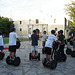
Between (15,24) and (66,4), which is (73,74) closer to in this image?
(66,4)

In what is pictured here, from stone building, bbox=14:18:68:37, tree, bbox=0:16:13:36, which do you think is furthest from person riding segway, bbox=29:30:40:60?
tree, bbox=0:16:13:36

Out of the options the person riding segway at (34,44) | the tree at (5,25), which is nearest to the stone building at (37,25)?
the tree at (5,25)

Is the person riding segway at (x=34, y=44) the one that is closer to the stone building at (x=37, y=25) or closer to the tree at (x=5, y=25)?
the stone building at (x=37, y=25)

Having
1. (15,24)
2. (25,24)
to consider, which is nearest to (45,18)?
(25,24)

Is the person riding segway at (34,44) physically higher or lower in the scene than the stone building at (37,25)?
lower

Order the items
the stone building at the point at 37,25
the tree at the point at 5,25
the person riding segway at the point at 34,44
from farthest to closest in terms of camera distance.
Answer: the tree at the point at 5,25
the stone building at the point at 37,25
the person riding segway at the point at 34,44

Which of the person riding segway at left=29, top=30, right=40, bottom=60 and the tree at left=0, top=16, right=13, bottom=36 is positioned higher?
the tree at left=0, top=16, right=13, bottom=36

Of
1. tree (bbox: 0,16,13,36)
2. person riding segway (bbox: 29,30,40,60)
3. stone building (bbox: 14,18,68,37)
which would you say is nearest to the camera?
person riding segway (bbox: 29,30,40,60)

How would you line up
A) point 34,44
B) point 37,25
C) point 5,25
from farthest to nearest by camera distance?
point 5,25 < point 37,25 < point 34,44

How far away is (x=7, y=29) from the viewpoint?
4969cm

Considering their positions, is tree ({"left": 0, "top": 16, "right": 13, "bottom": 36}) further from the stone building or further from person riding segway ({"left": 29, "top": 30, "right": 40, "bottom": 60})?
person riding segway ({"left": 29, "top": 30, "right": 40, "bottom": 60})

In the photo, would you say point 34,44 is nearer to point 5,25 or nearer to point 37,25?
point 37,25

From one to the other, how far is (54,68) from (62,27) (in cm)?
4073

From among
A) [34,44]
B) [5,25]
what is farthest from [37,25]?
[34,44]
